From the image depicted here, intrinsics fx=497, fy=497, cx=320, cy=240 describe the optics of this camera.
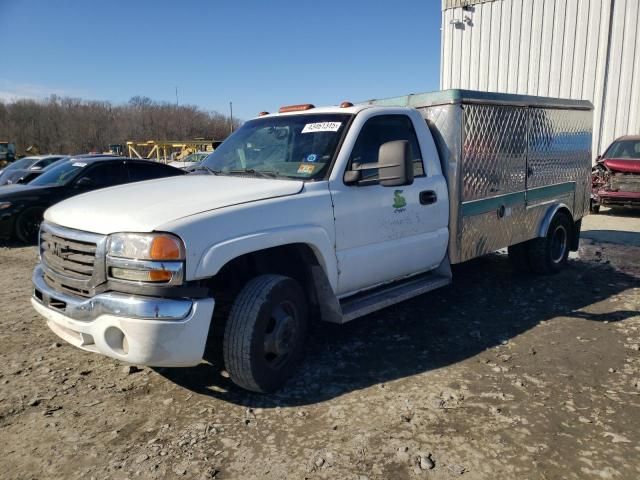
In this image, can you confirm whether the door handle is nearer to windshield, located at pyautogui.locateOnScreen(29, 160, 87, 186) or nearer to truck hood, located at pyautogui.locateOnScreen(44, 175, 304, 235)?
truck hood, located at pyautogui.locateOnScreen(44, 175, 304, 235)

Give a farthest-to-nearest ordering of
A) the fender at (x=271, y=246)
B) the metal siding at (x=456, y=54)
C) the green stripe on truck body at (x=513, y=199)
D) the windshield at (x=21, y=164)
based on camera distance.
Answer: the metal siding at (x=456, y=54)
the windshield at (x=21, y=164)
the green stripe on truck body at (x=513, y=199)
the fender at (x=271, y=246)

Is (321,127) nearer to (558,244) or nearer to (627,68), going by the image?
(558,244)

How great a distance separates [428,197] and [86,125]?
286 ft

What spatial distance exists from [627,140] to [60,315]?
42.0 feet

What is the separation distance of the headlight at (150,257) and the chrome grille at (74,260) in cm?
14

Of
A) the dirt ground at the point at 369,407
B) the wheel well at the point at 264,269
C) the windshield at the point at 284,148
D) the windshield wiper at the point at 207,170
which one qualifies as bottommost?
the dirt ground at the point at 369,407

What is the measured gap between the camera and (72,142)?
78375 mm

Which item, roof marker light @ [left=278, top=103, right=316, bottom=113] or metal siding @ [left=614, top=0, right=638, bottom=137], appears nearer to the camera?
roof marker light @ [left=278, top=103, right=316, bottom=113]

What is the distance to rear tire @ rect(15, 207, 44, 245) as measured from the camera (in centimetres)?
857

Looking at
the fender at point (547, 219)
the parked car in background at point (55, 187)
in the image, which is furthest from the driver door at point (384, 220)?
the parked car in background at point (55, 187)

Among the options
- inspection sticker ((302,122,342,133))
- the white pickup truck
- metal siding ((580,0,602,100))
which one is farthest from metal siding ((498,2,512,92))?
inspection sticker ((302,122,342,133))

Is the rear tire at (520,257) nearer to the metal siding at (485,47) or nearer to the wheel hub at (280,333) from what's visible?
the wheel hub at (280,333)

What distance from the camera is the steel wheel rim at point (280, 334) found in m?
3.24

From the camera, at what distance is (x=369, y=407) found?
310 cm
